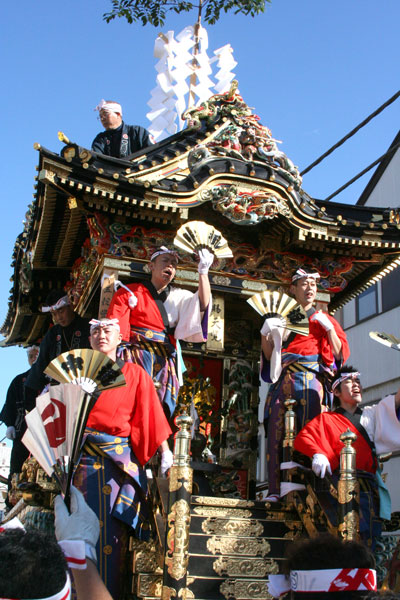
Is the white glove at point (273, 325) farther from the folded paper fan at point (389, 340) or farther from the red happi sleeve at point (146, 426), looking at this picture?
the red happi sleeve at point (146, 426)

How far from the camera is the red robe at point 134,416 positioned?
4.43 m

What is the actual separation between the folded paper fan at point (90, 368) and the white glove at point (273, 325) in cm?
228

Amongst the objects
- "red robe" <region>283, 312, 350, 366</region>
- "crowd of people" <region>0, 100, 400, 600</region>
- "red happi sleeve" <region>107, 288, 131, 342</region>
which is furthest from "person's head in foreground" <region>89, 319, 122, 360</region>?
"red robe" <region>283, 312, 350, 366</region>

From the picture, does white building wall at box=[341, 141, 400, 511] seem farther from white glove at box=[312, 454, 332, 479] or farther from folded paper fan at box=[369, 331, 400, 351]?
white glove at box=[312, 454, 332, 479]

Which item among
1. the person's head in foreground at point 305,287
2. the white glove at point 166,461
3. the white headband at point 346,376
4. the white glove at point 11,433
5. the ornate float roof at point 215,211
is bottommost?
the white glove at point 166,461

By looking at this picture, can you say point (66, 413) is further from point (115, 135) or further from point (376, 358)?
point (376, 358)

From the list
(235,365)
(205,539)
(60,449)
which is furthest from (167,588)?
(235,365)

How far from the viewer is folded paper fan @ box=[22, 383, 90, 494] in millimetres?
4199

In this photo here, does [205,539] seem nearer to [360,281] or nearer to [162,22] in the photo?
[360,281]

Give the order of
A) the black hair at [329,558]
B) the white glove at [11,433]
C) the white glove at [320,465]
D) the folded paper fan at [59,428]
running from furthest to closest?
1. the white glove at [11,433]
2. the white glove at [320,465]
3. the folded paper fan at [59,428]
4. the black hair at [329,558]

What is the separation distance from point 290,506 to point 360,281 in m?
4.18

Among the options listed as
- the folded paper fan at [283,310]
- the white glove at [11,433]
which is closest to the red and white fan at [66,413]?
the folded paper fan at [283,310]

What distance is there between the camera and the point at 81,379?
4445 mm

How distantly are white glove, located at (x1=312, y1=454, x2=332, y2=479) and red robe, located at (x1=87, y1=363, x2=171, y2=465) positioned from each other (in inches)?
52.5
